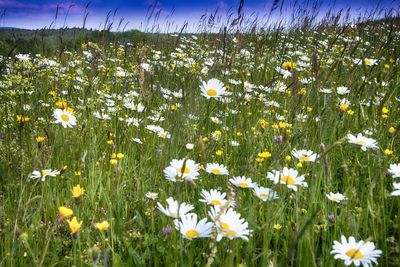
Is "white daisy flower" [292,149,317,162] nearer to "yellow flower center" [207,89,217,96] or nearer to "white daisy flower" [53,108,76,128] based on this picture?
"yellow flower center" [207,89,217,96]

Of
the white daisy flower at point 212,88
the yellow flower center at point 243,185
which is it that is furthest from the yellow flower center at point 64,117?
the yellow flower center at point 243,185

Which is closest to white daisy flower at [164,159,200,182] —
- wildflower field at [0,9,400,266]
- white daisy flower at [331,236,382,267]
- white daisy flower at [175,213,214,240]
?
wildflower field at [0,9,400,266]

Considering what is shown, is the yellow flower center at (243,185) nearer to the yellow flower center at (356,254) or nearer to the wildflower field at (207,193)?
the wildflower field at (207,193)

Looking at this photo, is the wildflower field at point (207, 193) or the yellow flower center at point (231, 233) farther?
the wildflower field at point (207, 193)

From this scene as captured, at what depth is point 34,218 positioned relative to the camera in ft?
4.71

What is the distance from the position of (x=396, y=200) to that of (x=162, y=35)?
4.74 m

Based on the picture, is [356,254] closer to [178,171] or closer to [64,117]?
[178,171]

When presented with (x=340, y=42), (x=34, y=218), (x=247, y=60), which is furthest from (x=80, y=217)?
(x=340, y=42)

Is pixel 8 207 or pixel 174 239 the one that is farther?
pixel 8 207

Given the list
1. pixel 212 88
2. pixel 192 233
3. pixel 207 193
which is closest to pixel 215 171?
pixel 207 193

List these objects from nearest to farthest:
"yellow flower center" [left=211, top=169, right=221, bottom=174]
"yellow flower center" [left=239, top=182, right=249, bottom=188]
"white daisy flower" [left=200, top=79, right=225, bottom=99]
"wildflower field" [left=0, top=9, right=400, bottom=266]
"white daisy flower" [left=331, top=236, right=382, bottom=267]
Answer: "white daisy flower" [left=331, top=236, right=382, bottom=267] → "wildflower field" [left=0, top=9, right=400, bottom=266] → "yellow flower center" [left=239, top=182, right=249, bottom=188] → "yellow flower center" [left=211, top=169, right=221, bottom=174] → "white daisy flower" [left=200, top=79, right=225, bottom=99]

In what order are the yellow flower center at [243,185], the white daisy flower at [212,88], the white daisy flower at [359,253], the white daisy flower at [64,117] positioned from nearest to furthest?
the white daisy flower at [359,253], the yellow flower center at [243,185], the white daisy flower at [64,117], the white daisy flower at [212,88]

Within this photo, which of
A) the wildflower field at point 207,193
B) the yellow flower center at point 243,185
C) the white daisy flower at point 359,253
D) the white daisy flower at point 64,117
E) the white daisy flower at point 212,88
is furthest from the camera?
the white daisy flower at point 212,88

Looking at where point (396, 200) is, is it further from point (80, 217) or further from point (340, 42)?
point (340, 42)
